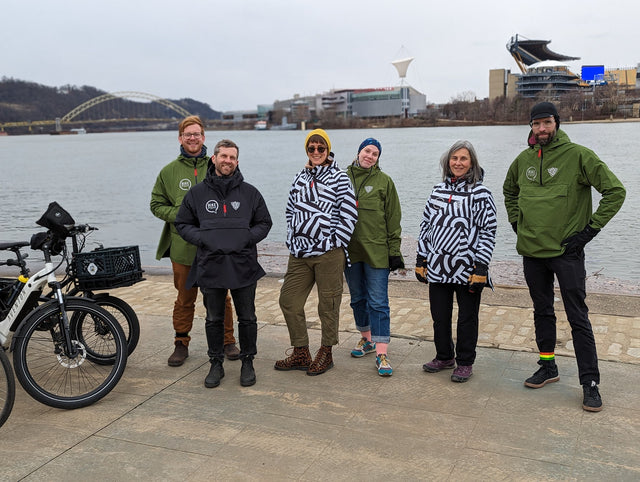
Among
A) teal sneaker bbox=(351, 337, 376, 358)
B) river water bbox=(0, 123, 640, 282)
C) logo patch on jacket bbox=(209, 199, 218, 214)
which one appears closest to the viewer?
logo patch on jacket bbox=(209, 199, 218, 214)

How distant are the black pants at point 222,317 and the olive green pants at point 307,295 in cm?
30

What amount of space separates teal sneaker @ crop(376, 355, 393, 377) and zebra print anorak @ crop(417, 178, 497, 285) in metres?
0.76

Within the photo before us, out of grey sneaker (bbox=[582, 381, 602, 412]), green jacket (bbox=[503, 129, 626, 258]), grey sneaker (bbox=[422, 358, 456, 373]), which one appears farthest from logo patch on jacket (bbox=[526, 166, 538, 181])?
grey sneaker (bbox=[422, 358, 456, 373])

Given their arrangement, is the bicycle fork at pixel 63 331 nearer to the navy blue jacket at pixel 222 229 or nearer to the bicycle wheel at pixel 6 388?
the bicycle wheel at pixel 6 388

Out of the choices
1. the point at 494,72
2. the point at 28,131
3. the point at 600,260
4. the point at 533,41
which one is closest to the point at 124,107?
the point at 28,131

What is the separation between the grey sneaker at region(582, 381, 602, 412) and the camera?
3943mm

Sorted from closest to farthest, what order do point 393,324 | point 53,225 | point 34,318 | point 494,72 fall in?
point 34,318, point 53,225, point 393,324, point 494,72

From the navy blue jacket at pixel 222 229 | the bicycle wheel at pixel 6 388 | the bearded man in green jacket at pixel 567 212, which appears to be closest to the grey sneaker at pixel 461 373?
the bearded man in green jacket at pixel 567 212

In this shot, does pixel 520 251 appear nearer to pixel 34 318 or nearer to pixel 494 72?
pixel 34 318

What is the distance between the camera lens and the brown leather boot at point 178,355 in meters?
5.02

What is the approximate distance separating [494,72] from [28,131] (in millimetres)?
110864

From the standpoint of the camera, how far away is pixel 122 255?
177 inches

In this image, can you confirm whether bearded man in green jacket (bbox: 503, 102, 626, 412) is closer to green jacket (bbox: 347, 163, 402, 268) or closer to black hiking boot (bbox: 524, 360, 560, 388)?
black hiking boot (bbox: 524, 360, 560, 388)

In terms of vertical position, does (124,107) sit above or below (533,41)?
below
